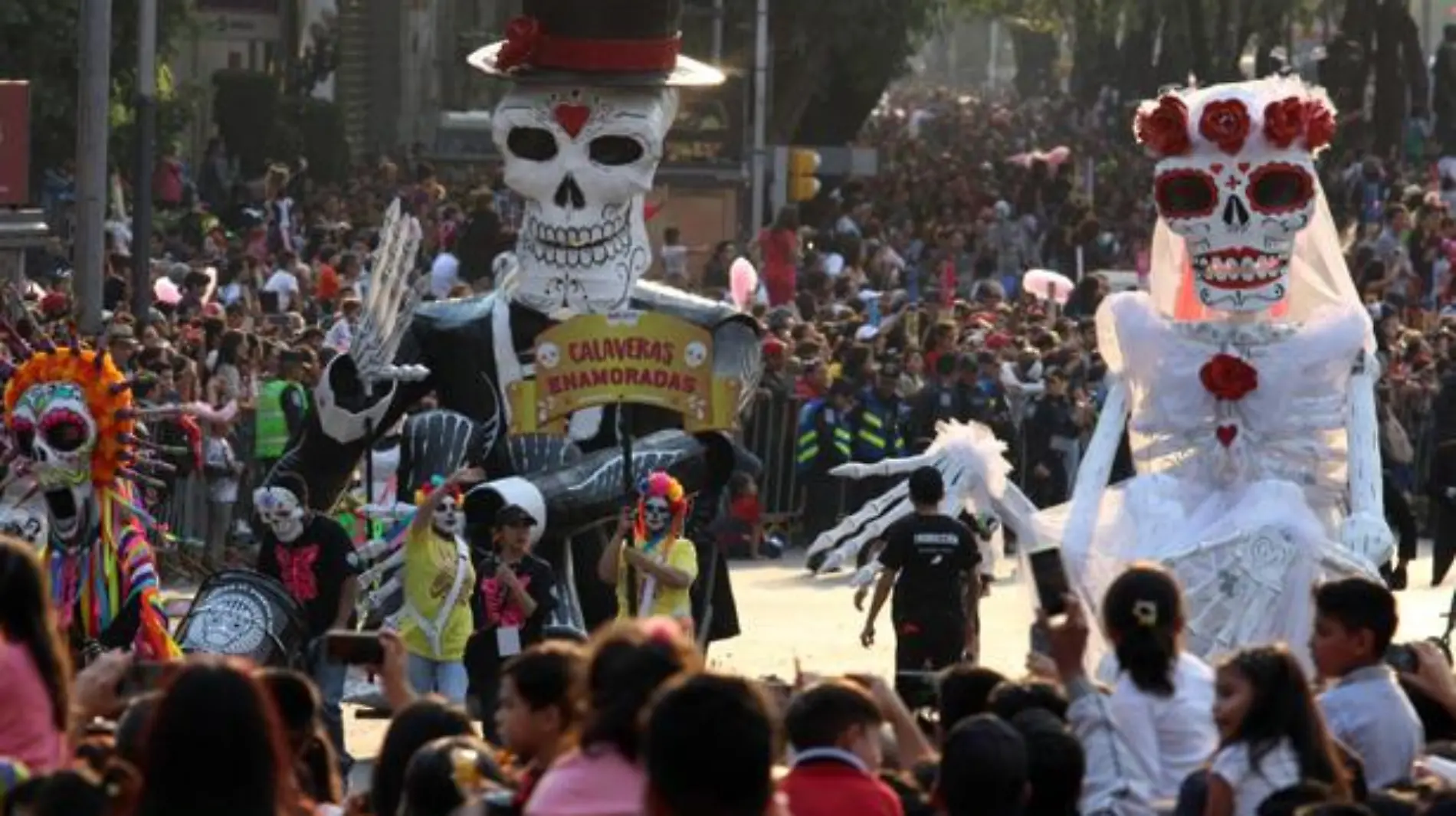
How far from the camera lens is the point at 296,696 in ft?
36.4

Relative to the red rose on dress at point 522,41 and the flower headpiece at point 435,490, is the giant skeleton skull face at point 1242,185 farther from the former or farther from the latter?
the flower headpiece at point 435,490

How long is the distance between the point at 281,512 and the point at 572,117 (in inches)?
76.9

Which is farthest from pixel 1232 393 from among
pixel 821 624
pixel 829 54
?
pixel 829 54

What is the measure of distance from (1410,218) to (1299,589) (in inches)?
892

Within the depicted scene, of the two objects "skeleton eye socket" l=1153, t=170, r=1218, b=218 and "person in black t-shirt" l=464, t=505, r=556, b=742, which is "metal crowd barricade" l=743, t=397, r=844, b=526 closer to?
"person in black t-shirt" l=464, t=505, r=556, b=742

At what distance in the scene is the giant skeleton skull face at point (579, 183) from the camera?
18.3 metres

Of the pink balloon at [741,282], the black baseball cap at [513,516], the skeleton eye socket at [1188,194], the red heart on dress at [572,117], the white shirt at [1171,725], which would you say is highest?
the red heart on dress at [572,117]

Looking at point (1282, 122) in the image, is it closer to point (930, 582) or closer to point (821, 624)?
point (930, 582)

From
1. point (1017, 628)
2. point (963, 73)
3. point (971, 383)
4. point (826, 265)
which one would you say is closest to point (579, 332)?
point (1017, 628)

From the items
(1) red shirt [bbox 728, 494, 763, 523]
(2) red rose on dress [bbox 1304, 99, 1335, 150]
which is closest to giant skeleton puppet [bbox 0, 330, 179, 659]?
(2) red rose on dress [bbox 1304, 99, 1335, 150]

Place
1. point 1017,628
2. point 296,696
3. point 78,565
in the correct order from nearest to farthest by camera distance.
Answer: point 296,696 → point 78,565 → point 1017,628

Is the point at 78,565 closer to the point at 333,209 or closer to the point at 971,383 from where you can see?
the point at 971,383

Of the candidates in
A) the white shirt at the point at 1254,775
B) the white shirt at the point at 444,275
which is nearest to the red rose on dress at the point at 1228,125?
the white shirt at the point at 1254,775

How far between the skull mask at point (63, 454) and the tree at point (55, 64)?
18588mm
